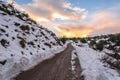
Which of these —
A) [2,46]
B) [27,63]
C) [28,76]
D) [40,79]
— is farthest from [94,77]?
[2,46]

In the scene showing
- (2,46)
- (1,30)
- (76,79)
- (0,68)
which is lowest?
(76,79)

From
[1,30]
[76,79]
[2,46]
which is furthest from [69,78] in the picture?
[1,30]

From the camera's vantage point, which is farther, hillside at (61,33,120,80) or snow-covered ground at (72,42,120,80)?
hillside at (61,33,120,80)

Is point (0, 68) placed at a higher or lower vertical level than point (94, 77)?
higher

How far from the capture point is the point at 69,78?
12508 mm

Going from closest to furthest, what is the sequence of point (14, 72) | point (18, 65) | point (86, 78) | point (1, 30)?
point (86, 78), point (14, 72), point (18, 65), point (1, 30)

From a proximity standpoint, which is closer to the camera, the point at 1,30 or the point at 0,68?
the point at 0,68

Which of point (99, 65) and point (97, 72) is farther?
point (99, 65)

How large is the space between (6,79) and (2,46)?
6255mm

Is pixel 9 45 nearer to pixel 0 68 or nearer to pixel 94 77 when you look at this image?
pixel 0 68

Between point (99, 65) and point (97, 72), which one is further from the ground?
point (97, 72)

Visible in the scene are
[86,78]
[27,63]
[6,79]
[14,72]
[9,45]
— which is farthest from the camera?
[9,45]

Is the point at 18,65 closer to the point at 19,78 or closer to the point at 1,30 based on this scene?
the point at 19,78

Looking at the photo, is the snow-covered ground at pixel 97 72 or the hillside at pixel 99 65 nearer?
the snow-covered ground at pixel 97 72
